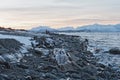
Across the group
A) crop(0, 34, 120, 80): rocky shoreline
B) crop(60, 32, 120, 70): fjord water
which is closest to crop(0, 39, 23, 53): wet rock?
crop(0, 34, 120, 80): rocky shoreline

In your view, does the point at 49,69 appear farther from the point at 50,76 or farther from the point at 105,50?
the point at 105,50

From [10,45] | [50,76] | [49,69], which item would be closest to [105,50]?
[10,45]

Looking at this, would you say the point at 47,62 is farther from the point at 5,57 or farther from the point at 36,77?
the point at 36,77

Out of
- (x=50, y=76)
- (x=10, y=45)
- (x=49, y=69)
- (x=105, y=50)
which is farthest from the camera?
(x=105, y=50)

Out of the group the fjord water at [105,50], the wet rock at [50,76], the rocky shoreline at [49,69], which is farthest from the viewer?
the fjord water at [105,50]

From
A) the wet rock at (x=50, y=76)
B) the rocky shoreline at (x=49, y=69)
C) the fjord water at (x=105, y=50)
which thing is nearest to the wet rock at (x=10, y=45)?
the rocky shoreline at (x=49, y=69)

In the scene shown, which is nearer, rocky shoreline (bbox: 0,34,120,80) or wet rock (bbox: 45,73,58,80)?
rocky shoreline (bbox: 0,34,120,80)

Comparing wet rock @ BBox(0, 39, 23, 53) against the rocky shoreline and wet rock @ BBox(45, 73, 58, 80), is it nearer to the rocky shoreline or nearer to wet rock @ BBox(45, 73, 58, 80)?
the rocky shoreline

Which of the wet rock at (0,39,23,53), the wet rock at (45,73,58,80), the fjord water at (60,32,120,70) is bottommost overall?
the fjord water at (60,32,120,70)

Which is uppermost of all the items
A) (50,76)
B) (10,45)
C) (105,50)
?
(10,45)

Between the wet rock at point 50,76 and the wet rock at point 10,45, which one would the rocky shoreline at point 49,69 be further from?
the wet rock at point 10,45

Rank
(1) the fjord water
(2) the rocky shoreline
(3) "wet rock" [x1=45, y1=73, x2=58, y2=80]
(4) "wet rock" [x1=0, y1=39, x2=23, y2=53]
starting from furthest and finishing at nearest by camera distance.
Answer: (1) the fjord water < (4) "wet rock" [x1=0, y1=39, x2=23, y2=53] < (3) "wet rock" [x1=45, y1=73, x2=58, y2=80] < (2) the rocky shoreline

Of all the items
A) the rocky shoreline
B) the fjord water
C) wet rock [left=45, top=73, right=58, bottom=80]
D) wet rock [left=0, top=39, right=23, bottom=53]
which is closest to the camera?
the rocky shoreline

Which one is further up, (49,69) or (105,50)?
(49,69)
